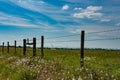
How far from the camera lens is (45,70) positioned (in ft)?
43.6

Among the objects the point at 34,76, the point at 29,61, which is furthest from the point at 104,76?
the point at 29,61

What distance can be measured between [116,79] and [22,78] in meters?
3.74

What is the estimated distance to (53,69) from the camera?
13.4m

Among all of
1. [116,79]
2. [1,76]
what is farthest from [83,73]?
[1,76]

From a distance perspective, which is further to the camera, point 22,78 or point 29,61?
point 29,61

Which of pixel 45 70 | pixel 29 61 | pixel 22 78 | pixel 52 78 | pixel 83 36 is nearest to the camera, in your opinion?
pixel 52 78

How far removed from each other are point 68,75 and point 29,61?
703 centimetres

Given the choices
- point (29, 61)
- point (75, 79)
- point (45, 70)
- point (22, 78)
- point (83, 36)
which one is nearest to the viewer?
point (75, 79)

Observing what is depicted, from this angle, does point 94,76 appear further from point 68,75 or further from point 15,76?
point 15,76

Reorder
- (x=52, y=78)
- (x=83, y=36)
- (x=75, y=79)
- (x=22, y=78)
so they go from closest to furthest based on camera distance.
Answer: (x=75, y=79)
(x=52, y=78)
(x=22, y=78)
(x=83, y=36)

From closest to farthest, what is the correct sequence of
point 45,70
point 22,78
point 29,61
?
point 22,78 → point 45,70 → point 29,61

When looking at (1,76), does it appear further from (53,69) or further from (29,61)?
(29,61)

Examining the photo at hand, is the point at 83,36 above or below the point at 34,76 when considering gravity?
above

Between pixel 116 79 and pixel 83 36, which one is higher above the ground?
pixel 83 36
